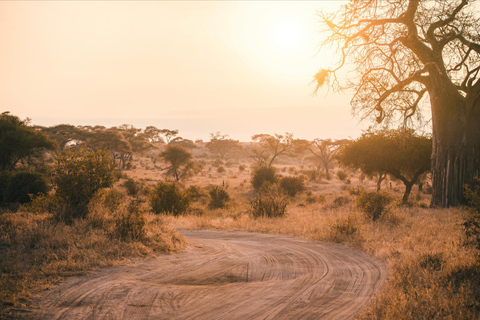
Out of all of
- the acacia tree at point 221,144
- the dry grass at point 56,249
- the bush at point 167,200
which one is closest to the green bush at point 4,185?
the bush at point 167,200

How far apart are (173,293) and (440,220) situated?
10561 mm

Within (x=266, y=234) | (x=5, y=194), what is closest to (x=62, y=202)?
(x=266, y=234)

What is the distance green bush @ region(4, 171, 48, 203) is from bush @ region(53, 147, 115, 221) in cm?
982

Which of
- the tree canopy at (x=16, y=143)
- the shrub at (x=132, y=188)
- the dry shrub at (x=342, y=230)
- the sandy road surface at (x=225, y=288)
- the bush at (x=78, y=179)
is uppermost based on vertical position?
the tree canopy at (x=16, y=143)

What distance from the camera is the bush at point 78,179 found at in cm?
938

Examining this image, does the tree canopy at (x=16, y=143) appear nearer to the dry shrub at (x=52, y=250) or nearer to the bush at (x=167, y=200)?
the bush at (x=167, y=200)

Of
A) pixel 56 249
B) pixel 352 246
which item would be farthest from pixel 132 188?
pixel 352 246

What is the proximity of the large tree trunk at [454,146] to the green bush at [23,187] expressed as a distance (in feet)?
66.5

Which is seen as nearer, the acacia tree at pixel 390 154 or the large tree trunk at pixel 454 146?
the large tree trunk at pixel 454 146

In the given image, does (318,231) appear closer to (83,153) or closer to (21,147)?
(83,153)

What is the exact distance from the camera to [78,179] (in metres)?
9.46

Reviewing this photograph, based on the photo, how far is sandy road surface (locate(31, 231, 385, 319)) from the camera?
4.63 m

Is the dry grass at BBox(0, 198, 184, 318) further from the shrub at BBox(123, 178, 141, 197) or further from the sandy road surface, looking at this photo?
the shrub at BBox(123, 178, 141, 197)

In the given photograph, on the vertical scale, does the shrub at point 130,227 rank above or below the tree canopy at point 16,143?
below
